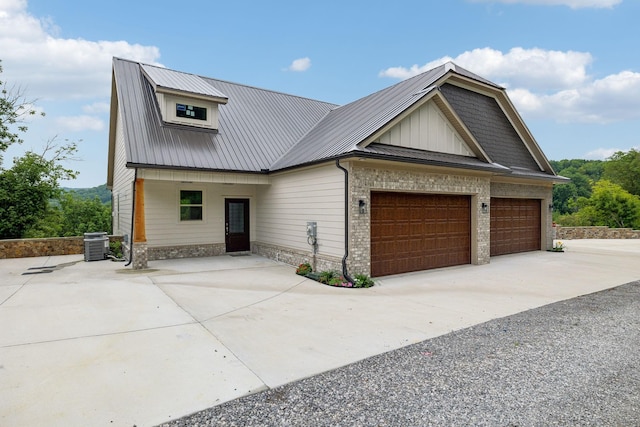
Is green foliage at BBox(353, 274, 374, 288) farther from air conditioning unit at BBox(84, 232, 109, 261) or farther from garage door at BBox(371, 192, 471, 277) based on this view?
air conditioning unit at BBox(84, 232, 109, 261)

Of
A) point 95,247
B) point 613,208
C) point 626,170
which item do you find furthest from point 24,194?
point 626,170

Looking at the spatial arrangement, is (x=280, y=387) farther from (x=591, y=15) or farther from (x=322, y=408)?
(x=591, y=15)

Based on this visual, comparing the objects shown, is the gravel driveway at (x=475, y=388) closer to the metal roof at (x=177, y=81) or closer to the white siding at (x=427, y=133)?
the white siding at (x=427, y=133)

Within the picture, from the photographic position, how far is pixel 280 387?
3484mm

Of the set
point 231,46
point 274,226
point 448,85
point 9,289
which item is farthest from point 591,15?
point 9,289

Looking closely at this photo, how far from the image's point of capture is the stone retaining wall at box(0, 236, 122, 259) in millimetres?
12430

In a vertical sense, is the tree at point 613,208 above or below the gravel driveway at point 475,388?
above

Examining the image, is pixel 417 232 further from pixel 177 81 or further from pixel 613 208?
pixel 613 208

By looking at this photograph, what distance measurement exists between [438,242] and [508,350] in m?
6.38

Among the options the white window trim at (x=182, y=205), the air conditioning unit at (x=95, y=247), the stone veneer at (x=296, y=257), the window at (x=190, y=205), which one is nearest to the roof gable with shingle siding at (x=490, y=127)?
the stone veneer at (x=296, y=257)

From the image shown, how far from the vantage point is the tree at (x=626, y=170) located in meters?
42.3

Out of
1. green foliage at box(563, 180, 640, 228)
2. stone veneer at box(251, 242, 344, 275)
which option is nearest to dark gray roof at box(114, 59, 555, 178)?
stone veneer at box(251, 242, 344, 275)

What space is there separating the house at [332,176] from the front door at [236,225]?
4 centimetres

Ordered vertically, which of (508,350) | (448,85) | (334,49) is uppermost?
(334,49)
